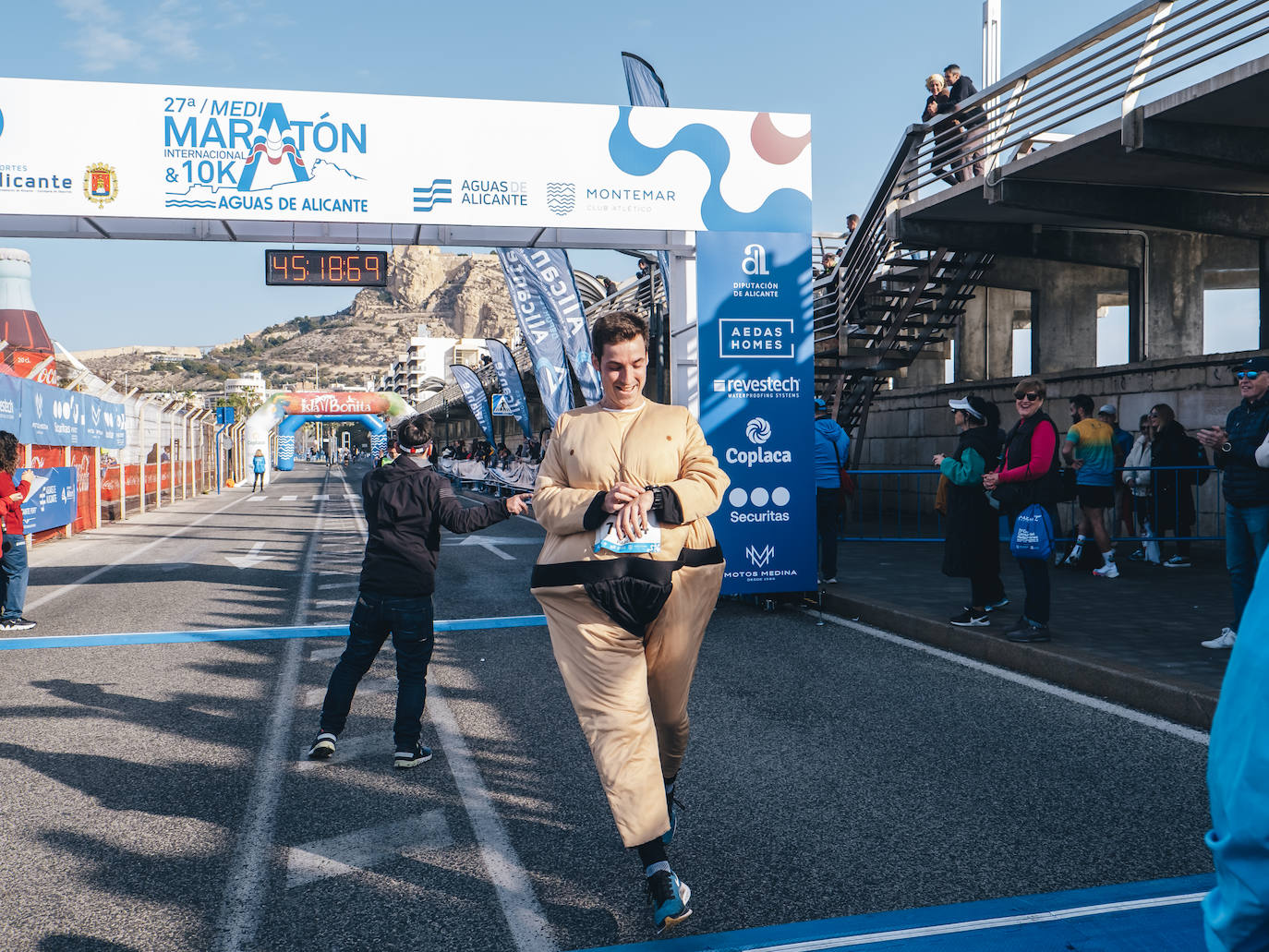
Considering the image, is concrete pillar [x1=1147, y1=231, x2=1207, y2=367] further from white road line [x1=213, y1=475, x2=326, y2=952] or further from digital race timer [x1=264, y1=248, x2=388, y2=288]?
white road line [x1=213, y1=475, x2=326, y2=952]

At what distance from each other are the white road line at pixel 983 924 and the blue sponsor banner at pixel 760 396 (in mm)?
5715

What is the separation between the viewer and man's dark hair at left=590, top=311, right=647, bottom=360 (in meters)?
3.27

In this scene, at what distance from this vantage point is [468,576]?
1223 cm

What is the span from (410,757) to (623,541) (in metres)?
2.29

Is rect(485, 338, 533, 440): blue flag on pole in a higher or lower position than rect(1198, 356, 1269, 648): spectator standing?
higher

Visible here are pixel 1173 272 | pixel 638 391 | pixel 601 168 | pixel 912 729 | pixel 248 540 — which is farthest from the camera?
pixel 248 540

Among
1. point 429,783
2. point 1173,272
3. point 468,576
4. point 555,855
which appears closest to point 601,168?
point 468,576

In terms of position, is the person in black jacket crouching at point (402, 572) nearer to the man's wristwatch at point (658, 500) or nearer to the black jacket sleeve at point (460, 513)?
the black jacket sleeve at point (460, 513)

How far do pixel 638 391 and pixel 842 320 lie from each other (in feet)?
40.5

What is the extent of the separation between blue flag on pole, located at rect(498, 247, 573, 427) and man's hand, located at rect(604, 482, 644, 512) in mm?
12925

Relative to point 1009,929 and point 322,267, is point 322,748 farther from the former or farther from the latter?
point 322,267

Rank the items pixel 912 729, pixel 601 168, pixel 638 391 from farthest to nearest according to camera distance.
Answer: pixel 601 168 → pixel 912 729 → pixel 638 391

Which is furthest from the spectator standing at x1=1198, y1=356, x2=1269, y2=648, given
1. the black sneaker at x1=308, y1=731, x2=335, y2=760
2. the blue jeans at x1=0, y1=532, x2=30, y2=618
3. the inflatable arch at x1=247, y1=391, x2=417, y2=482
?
the inflatable arch at x1=247, y1=391, x2=417, y2=482

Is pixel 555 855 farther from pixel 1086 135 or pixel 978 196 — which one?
pixel 978 196
